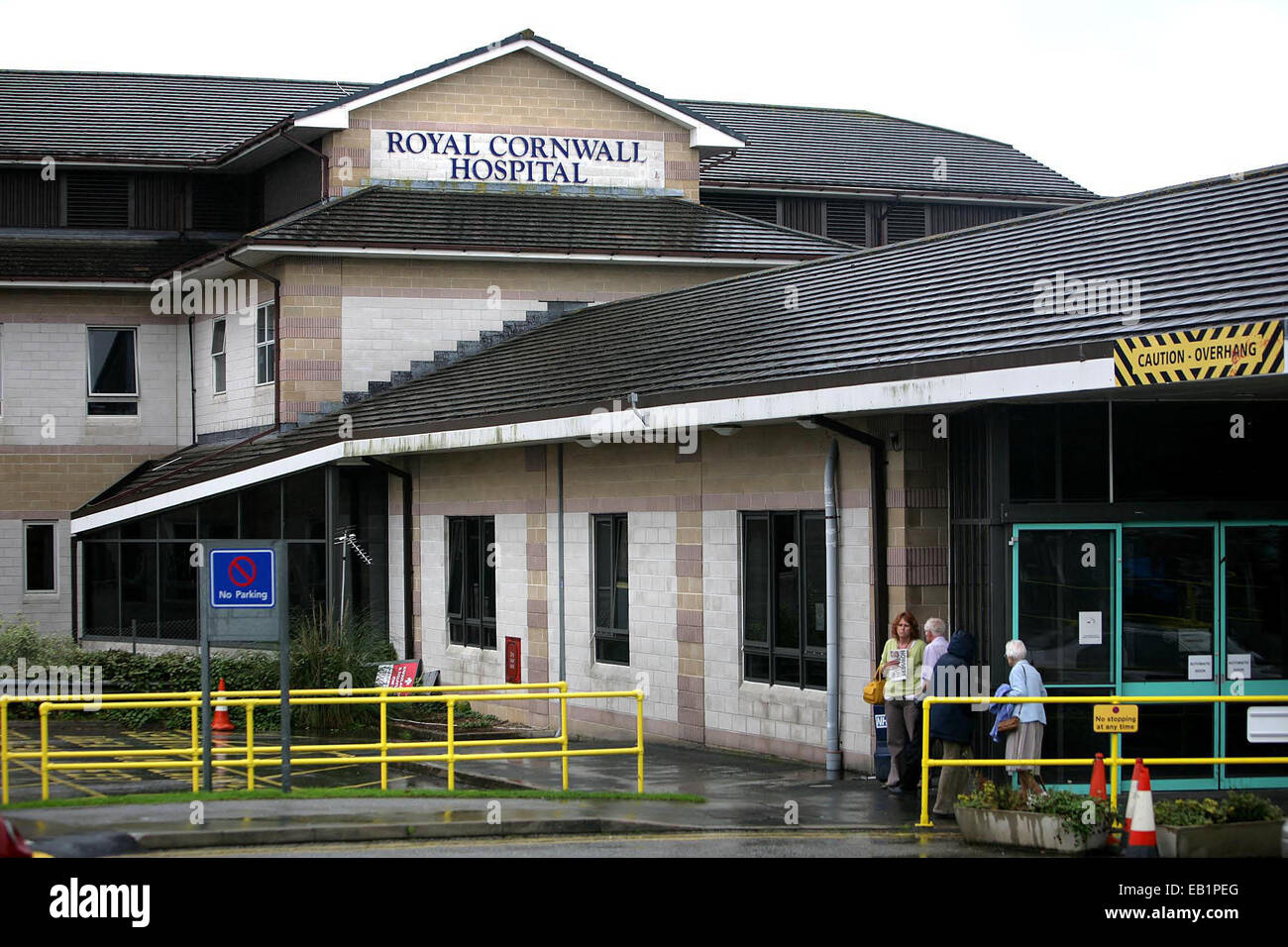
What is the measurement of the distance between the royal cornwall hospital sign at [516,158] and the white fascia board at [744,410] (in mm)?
7549

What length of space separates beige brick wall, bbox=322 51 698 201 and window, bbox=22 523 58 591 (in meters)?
9.47

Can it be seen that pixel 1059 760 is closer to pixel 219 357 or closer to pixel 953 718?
pixel 953 718

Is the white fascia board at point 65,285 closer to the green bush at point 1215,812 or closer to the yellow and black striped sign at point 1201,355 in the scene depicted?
the yellow and black striped sign at point 1201,355

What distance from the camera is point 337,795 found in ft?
48.6

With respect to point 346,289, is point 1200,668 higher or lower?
lower

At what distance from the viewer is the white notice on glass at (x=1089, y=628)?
49.3 feet

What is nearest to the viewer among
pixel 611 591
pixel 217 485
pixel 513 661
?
pixel 611 591

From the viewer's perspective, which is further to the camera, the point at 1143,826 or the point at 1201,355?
the point at 1201,355

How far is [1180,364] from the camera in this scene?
12719 mm

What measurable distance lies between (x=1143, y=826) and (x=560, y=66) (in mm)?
22828

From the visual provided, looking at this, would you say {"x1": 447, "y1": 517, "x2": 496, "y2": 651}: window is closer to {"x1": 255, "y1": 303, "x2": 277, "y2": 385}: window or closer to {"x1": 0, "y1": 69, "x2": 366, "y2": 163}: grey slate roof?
{"x1": 255, "y1": 303, "x2": 277, "y2": 385}: window

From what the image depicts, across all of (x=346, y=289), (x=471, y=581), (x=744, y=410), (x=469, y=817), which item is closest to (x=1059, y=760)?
(x=469, y=817)

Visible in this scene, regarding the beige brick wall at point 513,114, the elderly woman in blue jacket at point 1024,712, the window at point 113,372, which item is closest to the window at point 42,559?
the window at point 113,372
